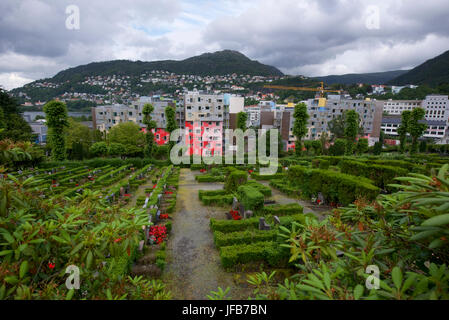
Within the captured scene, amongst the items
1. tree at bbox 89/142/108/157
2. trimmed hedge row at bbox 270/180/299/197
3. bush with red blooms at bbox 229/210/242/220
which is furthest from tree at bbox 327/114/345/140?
tree at bbox 89/142/108/157

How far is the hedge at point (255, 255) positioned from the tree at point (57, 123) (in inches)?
1149

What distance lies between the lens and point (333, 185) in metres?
15.6

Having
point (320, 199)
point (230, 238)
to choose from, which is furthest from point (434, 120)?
point (230, 238)

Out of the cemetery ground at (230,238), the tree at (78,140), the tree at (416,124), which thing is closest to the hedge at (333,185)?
the cemetery ground at (230,238)

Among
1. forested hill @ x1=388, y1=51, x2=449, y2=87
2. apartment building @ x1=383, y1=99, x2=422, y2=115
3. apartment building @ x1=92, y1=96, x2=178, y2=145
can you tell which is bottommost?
apartment building @ x1=92, y1=96, x2=178, y2=145

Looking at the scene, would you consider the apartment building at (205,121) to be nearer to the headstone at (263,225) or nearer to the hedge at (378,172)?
the hedge at (378,172)

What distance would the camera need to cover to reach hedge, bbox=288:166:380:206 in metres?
13.6

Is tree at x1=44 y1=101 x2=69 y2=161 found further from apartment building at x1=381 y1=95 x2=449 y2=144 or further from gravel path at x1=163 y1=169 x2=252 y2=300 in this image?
apartment building at x1=381 y1=95 x2=449 y2=144

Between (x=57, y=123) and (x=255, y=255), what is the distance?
3041 centimetres

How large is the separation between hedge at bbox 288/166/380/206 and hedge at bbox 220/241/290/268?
22.0ft

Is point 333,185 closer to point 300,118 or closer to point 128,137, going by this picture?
point 300,118

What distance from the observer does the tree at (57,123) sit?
26906 mm
